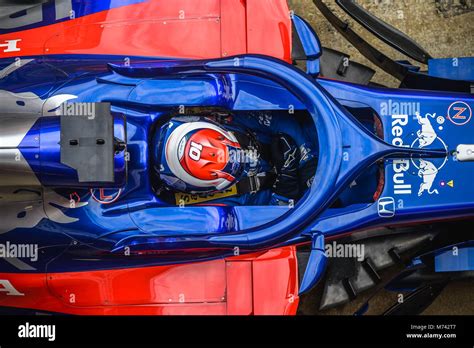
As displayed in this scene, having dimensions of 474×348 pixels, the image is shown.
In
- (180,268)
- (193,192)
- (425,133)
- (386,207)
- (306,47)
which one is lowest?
(180,268)

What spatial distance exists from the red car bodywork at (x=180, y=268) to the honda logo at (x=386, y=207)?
668mm

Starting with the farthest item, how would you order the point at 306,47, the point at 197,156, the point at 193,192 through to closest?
1. the point at 306,47
2. the point at 193,192
3. the point at 197,156

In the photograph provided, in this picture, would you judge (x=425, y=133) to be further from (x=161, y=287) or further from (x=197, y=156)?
(x=161, y=287)

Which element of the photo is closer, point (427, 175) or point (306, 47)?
point (427, 175)

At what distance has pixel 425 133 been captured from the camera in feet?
13.5

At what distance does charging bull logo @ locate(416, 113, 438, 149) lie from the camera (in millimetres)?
4113

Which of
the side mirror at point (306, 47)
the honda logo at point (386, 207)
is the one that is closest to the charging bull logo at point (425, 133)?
the honda logo at point (386, 207)

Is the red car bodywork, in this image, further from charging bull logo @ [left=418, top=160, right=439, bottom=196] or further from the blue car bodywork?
charging bull logo @ [left=418, top=160, right=439, bottom=196]

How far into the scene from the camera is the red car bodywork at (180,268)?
409cm

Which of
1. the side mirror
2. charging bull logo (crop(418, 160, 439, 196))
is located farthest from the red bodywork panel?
the side mirror

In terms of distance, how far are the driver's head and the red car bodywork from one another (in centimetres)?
58

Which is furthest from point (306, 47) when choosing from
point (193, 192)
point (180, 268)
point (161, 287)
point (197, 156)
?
point (161, 287)

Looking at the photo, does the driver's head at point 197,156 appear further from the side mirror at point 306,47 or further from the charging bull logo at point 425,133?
the charging bull logo at point 425,133

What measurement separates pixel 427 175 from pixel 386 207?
Answer: 36 centimetres
